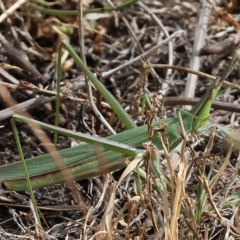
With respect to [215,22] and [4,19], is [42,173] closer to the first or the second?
[4,19]

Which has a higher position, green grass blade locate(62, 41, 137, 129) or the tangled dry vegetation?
green grass blade locate(62, 41, 137, 129)

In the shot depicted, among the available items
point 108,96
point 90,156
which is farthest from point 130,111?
point 90,156

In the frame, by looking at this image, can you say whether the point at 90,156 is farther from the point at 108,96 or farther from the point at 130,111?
the point at 130,111

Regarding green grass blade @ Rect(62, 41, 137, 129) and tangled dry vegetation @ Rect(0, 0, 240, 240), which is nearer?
tangled dry vegetation @ Rect(0, 0, 240, 240)

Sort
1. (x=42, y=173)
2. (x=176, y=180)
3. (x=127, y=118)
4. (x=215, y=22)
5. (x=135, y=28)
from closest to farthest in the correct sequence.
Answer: (x=176, y=180) < (x=42, y=173) < (x=127, y=118) < (x=215, y=22) < (x=135, y=28)

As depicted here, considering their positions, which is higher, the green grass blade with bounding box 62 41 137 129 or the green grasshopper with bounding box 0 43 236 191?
the green grass blade with bounding box 62 41 137 129

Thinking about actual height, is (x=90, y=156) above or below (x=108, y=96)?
below

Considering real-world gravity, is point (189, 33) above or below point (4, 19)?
below

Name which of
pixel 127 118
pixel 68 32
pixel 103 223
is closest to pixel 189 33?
pixel 68 32

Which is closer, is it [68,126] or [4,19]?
[68,126]
